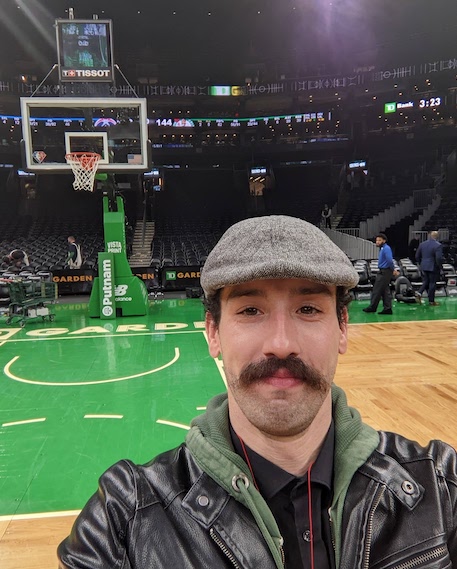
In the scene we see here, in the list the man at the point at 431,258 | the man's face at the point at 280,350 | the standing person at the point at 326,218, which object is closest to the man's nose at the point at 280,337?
the man's face at the point at 280,350

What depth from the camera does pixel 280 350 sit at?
3.04 feet

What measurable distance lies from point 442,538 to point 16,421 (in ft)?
12.2

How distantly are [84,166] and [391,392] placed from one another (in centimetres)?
690

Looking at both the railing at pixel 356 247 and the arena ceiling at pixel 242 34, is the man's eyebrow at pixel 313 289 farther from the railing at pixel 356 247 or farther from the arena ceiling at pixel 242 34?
the arena ceiling at pixel 242 34

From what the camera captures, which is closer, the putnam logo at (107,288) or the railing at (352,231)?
the putnam logo at (107,288)

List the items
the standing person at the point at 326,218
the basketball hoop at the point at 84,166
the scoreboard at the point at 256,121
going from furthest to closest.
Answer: the scoreboard at the point at 256,121 < the standing person at the point at 326,218 < the basketball hoop at the point at 84,166

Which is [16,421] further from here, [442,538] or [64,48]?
[64,48]

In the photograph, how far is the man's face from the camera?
931 millimetres

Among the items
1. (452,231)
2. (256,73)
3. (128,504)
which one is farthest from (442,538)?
(256,73)

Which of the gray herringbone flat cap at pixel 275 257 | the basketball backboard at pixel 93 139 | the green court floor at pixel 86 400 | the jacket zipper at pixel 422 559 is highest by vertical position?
the basketball backboard at pixel 93 139

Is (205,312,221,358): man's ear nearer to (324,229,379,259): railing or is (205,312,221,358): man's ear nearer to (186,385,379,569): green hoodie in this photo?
(186,385,379,569): green hoodie

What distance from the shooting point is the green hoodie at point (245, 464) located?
0.92 m

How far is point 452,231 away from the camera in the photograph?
708 inches

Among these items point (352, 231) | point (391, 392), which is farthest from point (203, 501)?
point (352, 231)
